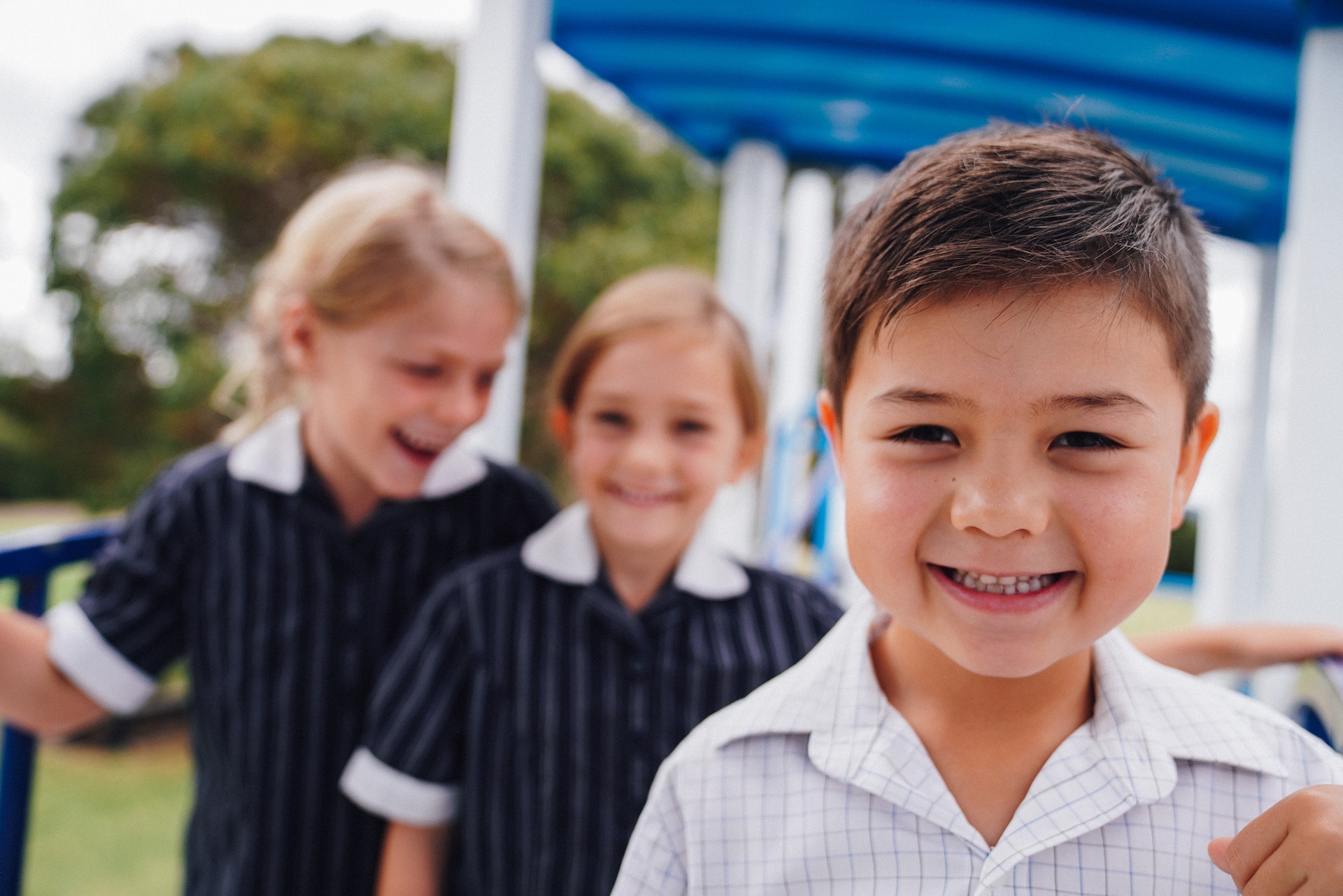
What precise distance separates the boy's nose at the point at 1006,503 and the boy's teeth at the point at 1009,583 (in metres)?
0.06

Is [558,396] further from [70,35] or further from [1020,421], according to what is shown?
[70,35]

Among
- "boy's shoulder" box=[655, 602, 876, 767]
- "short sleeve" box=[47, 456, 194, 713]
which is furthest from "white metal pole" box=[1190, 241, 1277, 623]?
"short sleeve" box=[47, 456, 194, 713]

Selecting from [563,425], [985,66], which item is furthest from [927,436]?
[985,66]

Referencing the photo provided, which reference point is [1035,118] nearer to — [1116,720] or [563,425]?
[563,425]

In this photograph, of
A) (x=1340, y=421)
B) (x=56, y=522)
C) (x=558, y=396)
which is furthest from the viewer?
(x=56, y=522)

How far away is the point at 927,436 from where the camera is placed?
2.91 feet

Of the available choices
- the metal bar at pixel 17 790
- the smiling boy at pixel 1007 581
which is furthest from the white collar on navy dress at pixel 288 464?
the smiling boy at pixel 1007 581

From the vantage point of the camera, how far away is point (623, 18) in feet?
10.2

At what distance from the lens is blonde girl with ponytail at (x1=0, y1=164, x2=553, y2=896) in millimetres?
1732

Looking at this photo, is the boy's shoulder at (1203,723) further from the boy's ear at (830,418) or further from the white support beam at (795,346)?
the white support beam at (795,346)

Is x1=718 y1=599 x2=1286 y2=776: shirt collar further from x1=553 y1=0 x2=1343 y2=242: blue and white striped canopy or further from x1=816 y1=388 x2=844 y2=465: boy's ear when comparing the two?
x1=553 y1=0 x2=1343 y2=242: blue and white striped canopy

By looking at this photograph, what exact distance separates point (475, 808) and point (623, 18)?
8.28 feet

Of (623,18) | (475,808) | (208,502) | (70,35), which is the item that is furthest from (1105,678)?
(70,35)

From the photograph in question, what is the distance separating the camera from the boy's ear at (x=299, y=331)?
1.87 m
